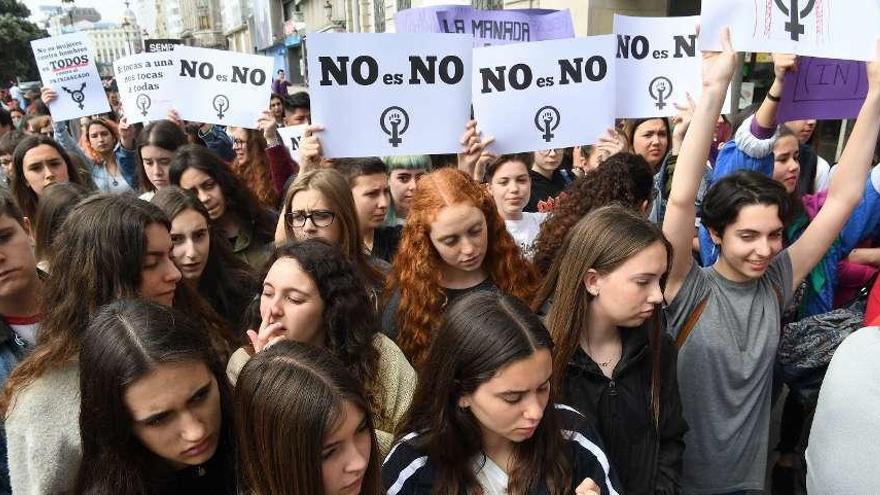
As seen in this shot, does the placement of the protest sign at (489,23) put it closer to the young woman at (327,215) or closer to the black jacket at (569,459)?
the young woman at (327,215)

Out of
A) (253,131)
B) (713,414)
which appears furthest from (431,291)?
(253,131)

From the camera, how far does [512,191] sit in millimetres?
3355

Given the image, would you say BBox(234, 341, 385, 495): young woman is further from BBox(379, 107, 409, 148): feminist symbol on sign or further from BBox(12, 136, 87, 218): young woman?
BBox(12, 136, 87, 218): young woman

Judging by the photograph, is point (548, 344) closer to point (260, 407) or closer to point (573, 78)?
point (260, 407)

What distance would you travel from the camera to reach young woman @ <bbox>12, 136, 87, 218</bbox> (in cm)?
390

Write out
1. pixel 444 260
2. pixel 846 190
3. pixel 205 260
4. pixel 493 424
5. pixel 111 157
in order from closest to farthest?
pixel 493 424 < pixel 846 190 < pixel 444 260 < pixel 205 260 < pixel 111 157

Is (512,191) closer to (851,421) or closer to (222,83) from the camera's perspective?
(851,421)

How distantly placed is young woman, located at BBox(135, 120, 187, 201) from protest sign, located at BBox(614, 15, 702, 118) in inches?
117

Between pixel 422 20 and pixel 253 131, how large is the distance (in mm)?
1649

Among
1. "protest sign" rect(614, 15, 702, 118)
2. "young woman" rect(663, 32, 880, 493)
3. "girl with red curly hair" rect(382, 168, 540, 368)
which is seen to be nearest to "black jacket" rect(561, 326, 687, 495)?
"young woman" rect(663, 32, 880, 493)

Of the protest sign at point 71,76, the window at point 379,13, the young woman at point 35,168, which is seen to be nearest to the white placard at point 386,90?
the young woman at point 35,168

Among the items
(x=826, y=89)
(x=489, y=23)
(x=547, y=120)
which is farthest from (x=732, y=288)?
(x=489, y=23)

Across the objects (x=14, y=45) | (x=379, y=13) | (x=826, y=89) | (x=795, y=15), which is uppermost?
(x=14, y=45)

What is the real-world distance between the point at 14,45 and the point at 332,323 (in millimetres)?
39792
